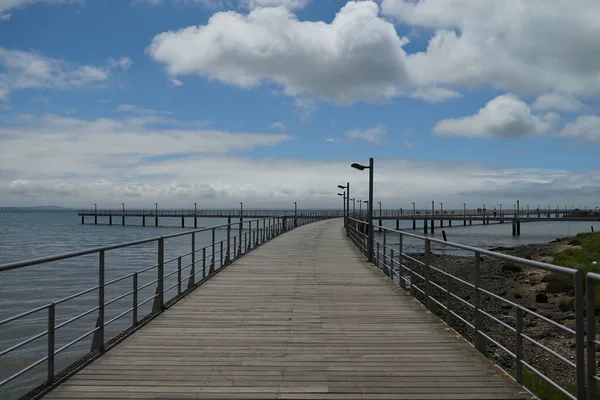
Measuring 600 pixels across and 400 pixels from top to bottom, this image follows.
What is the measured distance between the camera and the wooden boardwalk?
413 centimetres

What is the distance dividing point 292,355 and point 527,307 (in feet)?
43.0

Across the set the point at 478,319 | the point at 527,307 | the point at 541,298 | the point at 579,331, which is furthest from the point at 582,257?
the point at 579,331

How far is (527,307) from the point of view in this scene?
16047 millimetres

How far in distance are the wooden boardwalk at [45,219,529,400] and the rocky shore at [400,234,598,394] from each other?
3.73 feet

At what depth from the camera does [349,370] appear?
4.63m

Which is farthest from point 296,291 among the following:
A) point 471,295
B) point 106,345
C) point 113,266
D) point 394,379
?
point 113,266

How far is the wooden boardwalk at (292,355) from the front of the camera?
4.13 m

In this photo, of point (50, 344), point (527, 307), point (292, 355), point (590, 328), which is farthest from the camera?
point (527, 307)

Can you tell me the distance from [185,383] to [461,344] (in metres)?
2.92

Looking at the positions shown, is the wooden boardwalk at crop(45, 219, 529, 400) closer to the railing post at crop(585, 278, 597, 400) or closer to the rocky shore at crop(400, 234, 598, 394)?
the railing post at crop(585, 278, 597, 400)

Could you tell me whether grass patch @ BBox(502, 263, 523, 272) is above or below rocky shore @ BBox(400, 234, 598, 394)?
above

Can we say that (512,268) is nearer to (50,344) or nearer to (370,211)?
(370,211)

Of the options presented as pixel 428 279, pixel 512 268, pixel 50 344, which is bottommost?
pixel 512 268

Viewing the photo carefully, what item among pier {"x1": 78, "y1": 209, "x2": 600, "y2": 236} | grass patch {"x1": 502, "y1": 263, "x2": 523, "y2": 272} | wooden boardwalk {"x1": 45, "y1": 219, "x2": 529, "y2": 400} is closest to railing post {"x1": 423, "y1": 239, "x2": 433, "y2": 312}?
wooden boardwalk {"x1": 45, "y1": 219, "x2": 529, "y2": 400}
